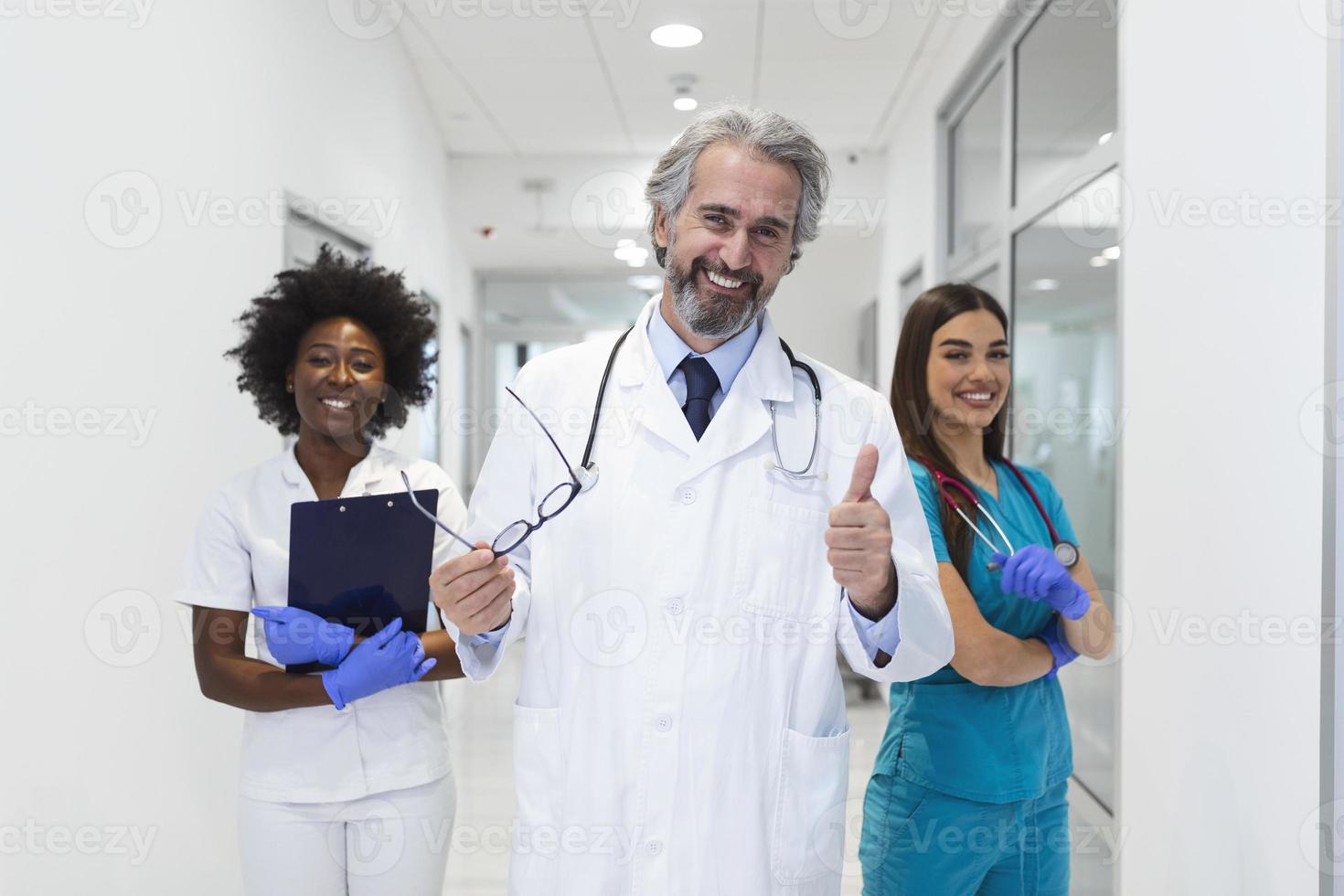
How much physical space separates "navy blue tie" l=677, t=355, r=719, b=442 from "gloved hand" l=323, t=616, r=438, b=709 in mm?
563

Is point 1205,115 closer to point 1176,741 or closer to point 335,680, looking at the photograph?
point 1176,741

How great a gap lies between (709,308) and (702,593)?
15.0 inches

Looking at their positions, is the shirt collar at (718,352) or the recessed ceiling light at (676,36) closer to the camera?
the shirt collar at (718,352)

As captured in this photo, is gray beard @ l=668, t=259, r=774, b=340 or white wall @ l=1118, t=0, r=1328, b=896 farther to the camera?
white wall @ l=1118, t=0, r=1328, b=896

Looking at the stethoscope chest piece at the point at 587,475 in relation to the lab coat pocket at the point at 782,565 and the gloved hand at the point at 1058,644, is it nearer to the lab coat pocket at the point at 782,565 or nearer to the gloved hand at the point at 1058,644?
the lab coat pocket at the point at 782,565

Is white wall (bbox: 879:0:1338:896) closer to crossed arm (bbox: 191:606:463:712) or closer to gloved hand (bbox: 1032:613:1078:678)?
gloved hand (bbox: 1032:613:1078:678)

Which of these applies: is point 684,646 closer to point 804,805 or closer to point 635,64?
point 804,805

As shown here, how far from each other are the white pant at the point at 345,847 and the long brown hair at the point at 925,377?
1.01 m

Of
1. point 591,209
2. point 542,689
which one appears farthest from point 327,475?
point 591,209

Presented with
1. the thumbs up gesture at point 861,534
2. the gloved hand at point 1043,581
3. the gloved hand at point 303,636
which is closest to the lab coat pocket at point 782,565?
the thumbs up gesture at point 861,534

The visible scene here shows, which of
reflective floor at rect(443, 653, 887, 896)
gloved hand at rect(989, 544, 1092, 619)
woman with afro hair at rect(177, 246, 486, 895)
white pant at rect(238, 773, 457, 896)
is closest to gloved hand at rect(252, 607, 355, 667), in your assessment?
woman with afro hair at rect(177, 246, 486, 895)

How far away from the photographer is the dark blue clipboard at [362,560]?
5.23 ft

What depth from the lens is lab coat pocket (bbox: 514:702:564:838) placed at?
1.36 m

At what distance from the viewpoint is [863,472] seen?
1245 mm
